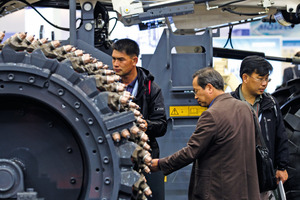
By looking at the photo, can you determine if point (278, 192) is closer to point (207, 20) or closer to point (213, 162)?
point (213, 162)

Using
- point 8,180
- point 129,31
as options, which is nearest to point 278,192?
point 8,180

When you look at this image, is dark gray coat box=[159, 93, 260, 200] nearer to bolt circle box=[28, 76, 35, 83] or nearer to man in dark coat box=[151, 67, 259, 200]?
man in dark coat box=[151, 67, 259, 200]

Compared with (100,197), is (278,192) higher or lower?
lower

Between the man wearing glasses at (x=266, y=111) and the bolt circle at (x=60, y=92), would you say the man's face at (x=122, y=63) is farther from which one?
the bolt circle at (x=60, y=92)

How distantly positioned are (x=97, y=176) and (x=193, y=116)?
10.6 ft

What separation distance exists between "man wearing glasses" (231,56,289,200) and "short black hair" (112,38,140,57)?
1.16 metres

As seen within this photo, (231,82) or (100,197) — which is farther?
(231,82)

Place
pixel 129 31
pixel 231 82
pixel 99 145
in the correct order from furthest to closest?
pixel 129 31 < pixel 231 82 < pixel 99 145

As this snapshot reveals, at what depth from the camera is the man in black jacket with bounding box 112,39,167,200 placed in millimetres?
4891

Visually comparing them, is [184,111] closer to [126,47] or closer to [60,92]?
[126,47]

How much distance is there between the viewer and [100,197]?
2.92 metres

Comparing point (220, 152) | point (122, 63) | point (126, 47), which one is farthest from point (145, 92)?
point (220, 152)

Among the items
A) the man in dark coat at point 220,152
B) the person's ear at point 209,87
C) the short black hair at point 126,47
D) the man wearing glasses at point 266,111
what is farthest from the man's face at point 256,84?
the short black hair at point 126,47

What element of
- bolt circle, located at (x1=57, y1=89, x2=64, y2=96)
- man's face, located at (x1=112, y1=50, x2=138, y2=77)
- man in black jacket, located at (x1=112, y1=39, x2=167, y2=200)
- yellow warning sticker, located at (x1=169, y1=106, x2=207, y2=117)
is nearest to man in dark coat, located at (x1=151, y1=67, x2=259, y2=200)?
man in black jacket, located at (x1=112, y1=39, x2=167, y2=200)
